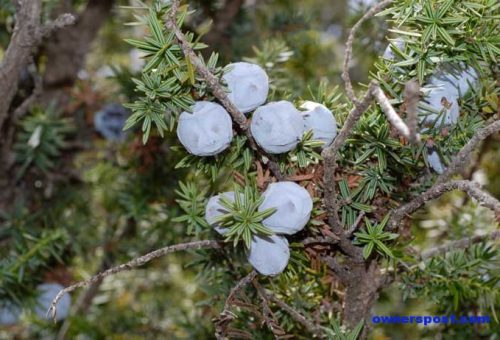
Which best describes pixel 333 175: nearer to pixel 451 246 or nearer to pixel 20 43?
pixel 451 246

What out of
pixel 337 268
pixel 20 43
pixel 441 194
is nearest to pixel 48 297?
pixel 20 43

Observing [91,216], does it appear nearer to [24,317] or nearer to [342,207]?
[24,317]

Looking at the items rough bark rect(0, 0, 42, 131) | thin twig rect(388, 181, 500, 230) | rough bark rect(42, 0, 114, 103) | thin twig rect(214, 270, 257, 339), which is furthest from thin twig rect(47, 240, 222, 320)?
rough bark rect(42, 0, 114, 103)

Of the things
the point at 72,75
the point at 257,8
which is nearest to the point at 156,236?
the point at 72,75

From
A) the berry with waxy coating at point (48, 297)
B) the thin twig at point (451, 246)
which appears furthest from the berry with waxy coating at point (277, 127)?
the berry with waxy coating at point (48, 297)

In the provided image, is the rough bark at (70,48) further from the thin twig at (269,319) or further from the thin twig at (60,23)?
the thin twig at (269,319)

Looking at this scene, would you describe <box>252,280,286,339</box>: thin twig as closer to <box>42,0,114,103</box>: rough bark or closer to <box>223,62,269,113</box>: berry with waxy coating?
<box>223,62,269,113</box>: berry with waxy coating
